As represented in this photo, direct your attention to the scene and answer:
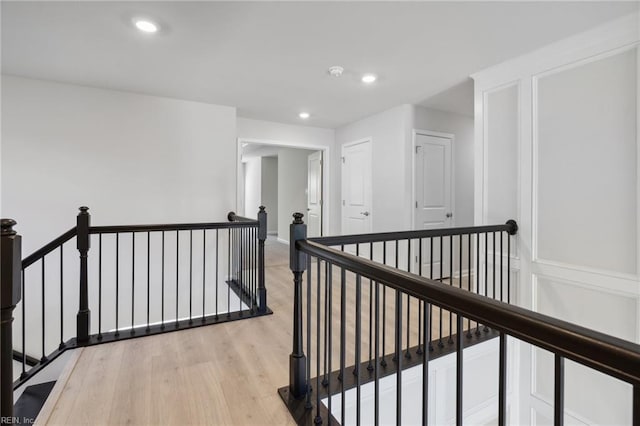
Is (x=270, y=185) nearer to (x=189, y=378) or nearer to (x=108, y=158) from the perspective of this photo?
(x=108, y=158)

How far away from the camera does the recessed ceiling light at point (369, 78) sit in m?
2.99

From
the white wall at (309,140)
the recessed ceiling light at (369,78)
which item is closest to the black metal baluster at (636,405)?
the recessed ceiling light at (369,78)

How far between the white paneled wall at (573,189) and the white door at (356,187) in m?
1.85

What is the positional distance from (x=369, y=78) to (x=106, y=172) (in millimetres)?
2945

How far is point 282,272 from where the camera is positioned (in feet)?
15.0

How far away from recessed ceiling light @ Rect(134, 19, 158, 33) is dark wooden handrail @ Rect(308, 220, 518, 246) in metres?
1.86

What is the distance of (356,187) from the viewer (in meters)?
4.76

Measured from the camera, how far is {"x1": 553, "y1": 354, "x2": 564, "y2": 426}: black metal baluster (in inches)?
24.1

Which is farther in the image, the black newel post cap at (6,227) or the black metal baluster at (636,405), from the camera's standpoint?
the black newel post cap at (6,227)

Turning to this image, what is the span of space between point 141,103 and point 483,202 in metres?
3.78

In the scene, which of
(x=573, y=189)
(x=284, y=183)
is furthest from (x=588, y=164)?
(x=284, y=183)

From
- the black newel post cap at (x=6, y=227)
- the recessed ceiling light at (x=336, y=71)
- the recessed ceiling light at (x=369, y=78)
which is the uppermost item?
the recessed ceiling light at (x=369, y=78)

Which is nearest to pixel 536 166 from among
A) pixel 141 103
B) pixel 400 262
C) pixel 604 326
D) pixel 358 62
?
pixel 604 326

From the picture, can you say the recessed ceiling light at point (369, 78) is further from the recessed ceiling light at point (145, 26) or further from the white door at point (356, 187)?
the recessed ceiling light at point (145, 26)
